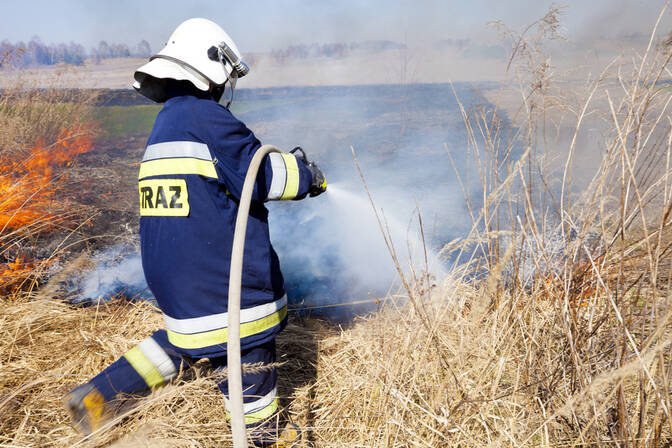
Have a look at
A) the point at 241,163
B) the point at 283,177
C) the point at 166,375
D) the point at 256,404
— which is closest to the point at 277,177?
the point at 283,177

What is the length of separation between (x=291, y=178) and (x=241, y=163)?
0.91 feet

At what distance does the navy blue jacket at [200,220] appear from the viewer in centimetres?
173

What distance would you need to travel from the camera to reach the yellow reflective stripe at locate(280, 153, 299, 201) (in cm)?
194

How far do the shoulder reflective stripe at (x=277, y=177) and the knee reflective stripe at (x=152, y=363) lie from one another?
1070 millimetres

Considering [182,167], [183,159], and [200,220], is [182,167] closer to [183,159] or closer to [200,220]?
[183,159]

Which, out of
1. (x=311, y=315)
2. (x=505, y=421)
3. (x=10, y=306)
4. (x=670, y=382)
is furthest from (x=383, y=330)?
(x=10, y=306)

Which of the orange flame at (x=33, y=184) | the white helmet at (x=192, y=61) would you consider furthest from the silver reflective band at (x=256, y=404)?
the orange flame at (x=33, y=184)

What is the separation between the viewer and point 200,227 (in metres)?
1.76

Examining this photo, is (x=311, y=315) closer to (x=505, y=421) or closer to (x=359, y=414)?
(x=359, y=414)

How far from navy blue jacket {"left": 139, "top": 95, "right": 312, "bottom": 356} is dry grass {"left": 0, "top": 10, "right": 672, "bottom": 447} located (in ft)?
1.18

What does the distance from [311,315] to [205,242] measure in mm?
2217

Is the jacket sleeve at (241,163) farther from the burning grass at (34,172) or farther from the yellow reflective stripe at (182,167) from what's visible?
the burning grass at (34,172)

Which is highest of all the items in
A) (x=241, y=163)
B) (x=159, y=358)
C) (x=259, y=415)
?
(x=241, y=163)

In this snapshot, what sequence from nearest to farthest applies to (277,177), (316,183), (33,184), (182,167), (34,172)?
(182,167), (277,177), (316,183), (33,184), (34,172)
